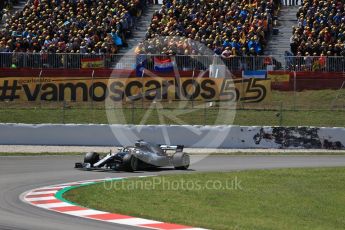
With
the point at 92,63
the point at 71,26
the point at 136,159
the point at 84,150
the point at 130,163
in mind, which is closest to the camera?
the point at 130,163

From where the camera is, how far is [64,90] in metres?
31.4

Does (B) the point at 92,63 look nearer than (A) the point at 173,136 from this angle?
No

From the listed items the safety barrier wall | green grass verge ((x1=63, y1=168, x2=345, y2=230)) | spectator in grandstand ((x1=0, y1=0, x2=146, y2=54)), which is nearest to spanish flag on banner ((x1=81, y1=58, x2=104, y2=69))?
spectator in grandstand ((x1=0, y1=0, x2=146, y2=54))

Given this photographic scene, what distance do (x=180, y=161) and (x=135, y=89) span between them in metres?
11.3

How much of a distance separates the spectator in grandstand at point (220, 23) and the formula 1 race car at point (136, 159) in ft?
44.9

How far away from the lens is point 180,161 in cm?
2003

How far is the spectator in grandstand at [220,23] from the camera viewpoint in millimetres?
33781

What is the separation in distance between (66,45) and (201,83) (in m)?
7.41

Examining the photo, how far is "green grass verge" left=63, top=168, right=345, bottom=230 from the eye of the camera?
1212cm

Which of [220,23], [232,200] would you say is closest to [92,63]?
[220,23]

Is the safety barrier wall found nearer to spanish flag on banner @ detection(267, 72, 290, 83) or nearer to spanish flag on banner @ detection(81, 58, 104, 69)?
spanish flag on banner @ detection(267, 72, 290, 83)

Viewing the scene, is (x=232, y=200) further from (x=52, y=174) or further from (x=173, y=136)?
(x=173, y=136)

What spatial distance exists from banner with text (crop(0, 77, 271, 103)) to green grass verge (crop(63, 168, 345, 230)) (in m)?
12.0

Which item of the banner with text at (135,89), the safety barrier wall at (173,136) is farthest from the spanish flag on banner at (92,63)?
the safety barrier wall at (173,136)
